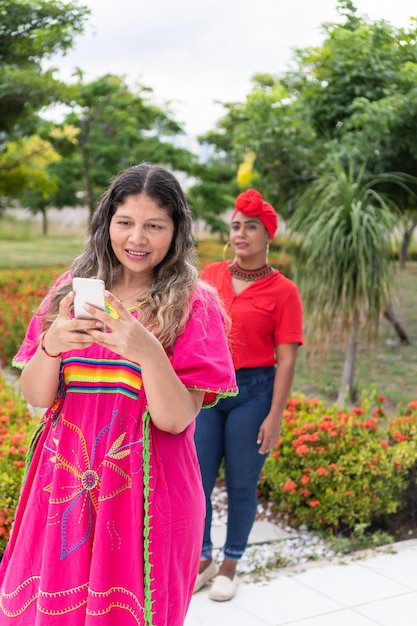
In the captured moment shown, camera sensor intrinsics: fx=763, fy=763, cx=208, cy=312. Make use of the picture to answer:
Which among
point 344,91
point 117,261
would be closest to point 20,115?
point 344,91

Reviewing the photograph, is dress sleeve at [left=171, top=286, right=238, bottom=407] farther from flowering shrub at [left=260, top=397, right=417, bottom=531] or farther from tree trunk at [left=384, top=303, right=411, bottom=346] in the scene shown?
tree trunk at [left=384, top=303, right=411, bottom=346]

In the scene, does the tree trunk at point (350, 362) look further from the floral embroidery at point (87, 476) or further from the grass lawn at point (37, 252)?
the grass lawn at point (37, 252)

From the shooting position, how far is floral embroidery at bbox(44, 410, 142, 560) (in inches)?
69.2

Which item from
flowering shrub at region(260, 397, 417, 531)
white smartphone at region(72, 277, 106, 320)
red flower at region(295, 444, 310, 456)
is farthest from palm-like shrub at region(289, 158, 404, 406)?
white smartphone at region(72, 277, 106, 320)

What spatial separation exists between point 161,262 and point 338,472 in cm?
244

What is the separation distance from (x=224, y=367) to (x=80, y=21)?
7.93 metres

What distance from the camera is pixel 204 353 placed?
179cm

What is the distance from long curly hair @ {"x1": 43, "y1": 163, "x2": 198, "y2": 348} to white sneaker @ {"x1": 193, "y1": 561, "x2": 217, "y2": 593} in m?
1.86

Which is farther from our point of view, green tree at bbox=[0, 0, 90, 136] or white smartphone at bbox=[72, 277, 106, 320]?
green tree at bbox=[0, 0, 90, 136]

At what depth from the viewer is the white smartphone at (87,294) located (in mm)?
1536

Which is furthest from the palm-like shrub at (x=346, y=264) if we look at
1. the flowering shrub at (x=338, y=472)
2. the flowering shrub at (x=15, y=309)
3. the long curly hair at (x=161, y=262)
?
the long curly hair at (x=161, y=262)

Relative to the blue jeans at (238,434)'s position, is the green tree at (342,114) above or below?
above

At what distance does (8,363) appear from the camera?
8.12 meters

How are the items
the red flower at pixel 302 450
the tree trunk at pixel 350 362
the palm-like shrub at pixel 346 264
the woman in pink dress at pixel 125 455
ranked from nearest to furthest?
1. the woman in pink dress at pixel 125 455
2. the red flower at pixel 302 450
3. the palm-like shrub at pixel 346 264
4. the tree trunk at pixel 350 362
